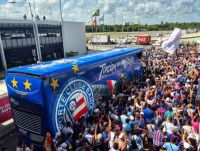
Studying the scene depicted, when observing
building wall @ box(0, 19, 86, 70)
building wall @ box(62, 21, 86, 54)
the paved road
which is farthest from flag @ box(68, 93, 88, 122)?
building wall @ box(62, 21, 86, 54)

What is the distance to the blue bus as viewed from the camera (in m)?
8.48

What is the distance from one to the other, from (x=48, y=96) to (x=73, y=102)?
1440mm

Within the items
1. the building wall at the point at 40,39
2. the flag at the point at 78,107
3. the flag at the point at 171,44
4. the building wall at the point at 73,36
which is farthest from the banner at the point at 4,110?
the building wall at the point at 73,36

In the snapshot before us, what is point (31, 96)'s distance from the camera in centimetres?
852

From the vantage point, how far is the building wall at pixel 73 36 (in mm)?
43797

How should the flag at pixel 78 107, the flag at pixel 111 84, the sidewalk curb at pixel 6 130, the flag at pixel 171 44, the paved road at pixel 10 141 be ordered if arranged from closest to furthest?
the flag at pixel 78 107
the paved road at pixel 10 141
the sidewalk curb at pixel 6 130
the flag at pixel 111 84
the flag at pixel 171 44

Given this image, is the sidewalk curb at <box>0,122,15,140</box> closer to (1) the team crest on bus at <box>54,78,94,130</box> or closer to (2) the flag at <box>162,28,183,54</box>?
(1) the team crest on bus at <box>54,78,94,130</box>

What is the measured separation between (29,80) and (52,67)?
1.27 meters

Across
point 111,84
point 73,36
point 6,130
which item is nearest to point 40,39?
point 73,36

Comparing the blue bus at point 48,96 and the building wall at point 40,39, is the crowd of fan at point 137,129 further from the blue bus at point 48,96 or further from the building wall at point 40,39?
the building wall at point 40,39

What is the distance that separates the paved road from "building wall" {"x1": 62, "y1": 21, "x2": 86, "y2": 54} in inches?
1240

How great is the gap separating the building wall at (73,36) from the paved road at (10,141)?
31.5m

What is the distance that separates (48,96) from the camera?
8.48 metres

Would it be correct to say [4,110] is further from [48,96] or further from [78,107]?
[48,96]
